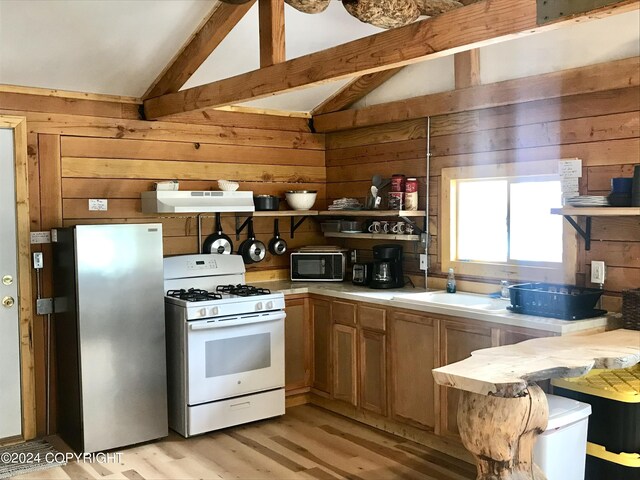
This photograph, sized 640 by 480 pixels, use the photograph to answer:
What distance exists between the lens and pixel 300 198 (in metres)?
5.07

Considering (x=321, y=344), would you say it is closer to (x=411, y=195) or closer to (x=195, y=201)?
(x=411, y=195)

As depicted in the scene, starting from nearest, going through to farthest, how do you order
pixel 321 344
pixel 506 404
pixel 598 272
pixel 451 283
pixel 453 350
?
1. pixel 506 404
2. pixel 598 272
3. pixel 453 350
4. pixel 451 283
5. pixel 321 344

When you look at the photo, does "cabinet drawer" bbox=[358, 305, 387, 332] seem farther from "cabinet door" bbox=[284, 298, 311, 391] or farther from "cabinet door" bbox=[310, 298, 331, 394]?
"cabinet door" bbox=[284, 298, 311, 391]

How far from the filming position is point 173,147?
4.73 m

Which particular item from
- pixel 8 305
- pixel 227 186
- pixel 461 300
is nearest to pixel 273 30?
pixel 227 186

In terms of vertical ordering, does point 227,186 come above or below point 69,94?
below

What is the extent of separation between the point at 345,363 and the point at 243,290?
872 millimetres

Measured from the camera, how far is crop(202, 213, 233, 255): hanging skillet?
4.84 m

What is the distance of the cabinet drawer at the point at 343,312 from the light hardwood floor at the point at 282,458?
2.29ft

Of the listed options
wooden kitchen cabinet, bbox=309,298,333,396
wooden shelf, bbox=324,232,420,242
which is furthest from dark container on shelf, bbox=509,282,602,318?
wooden kitchen cabinet, bbox=309,298,333,396

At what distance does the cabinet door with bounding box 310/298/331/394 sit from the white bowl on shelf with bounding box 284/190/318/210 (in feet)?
2.44

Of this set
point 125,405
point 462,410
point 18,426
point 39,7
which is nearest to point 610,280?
point 462,410

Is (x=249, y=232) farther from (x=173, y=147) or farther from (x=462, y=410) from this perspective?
(x=462, y=410)

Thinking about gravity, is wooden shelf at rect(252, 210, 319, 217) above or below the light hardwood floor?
above
